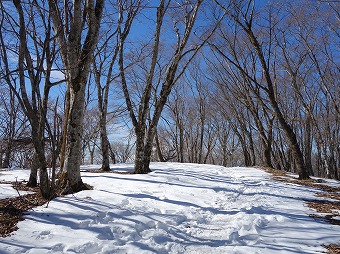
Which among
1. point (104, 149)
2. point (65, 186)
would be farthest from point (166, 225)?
point (104, 149)

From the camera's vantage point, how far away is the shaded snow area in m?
2.73

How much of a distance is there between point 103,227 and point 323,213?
359 cm

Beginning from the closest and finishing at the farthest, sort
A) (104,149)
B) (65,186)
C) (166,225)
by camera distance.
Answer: (166,225), (65,186), (104,149)

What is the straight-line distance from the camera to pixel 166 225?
3.46 metres

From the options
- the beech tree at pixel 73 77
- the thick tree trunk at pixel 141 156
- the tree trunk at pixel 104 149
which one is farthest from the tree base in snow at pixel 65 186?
the tree trunk at pixel 104 149

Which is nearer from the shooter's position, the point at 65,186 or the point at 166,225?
the point at 166,225

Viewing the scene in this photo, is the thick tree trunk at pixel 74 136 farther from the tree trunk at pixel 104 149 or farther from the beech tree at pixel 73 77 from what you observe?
the tree trunk at pixel 104 149

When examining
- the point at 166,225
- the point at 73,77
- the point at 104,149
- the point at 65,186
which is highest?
the point at 73,77

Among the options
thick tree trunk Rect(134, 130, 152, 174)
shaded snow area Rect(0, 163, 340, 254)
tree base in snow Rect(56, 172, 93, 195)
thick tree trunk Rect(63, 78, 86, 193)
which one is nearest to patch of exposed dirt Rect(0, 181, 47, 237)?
shaded snow area Rect(0, 163, 340, 254)

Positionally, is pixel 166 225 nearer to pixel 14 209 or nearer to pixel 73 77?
pixel 14 209

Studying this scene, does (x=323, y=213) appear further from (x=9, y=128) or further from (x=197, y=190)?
(x=9, y=128)

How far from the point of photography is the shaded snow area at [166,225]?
8.97 feet

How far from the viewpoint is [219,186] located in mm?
6473

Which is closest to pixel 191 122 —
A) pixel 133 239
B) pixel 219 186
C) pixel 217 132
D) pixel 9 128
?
pixel 217 132
